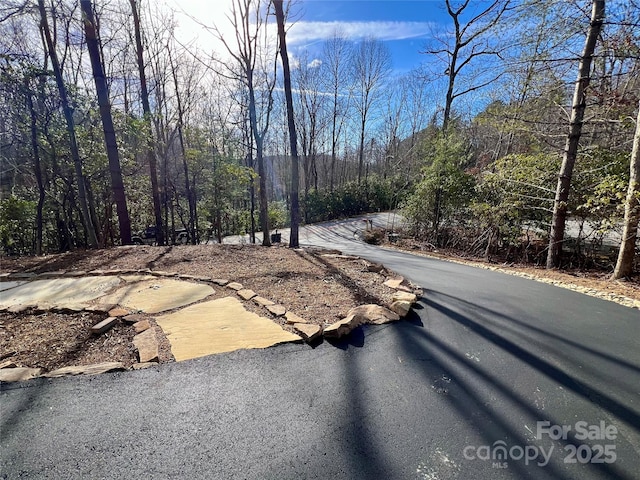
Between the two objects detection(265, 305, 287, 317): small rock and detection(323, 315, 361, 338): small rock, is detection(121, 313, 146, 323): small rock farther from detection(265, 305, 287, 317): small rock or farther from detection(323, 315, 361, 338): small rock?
detection(323, 315, 361, 338): small rock

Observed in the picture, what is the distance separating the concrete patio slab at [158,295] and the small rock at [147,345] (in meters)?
0.44

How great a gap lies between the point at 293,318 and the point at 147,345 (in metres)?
A: 1.02

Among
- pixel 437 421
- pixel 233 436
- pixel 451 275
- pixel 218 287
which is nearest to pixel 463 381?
pixel 437 421

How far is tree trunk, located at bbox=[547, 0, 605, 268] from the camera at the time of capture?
425cm

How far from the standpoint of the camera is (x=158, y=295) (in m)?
2.73

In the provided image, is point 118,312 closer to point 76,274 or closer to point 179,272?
point 179,272

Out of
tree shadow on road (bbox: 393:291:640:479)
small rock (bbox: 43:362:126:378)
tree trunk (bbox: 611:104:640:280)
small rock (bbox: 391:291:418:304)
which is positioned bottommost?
tree shadow on road (bbox: 393:291:640:479)

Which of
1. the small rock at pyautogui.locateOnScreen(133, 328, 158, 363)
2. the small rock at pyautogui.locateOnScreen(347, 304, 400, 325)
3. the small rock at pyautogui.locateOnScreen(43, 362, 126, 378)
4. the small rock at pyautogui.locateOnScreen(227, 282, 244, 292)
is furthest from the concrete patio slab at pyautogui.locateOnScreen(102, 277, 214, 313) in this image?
the small rock at pyautogui.locateOnScreen(347, 304, 400, 325)

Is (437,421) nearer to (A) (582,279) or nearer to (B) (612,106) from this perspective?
(A) (582,279)

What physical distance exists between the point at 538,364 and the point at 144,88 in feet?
31.9

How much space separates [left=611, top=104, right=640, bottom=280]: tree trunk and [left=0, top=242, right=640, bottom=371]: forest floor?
0.24 m

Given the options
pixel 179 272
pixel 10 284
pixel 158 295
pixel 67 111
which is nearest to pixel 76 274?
pixel 10 284

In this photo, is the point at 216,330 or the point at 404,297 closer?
the point at 216,330

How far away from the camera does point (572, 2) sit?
14.1ft
